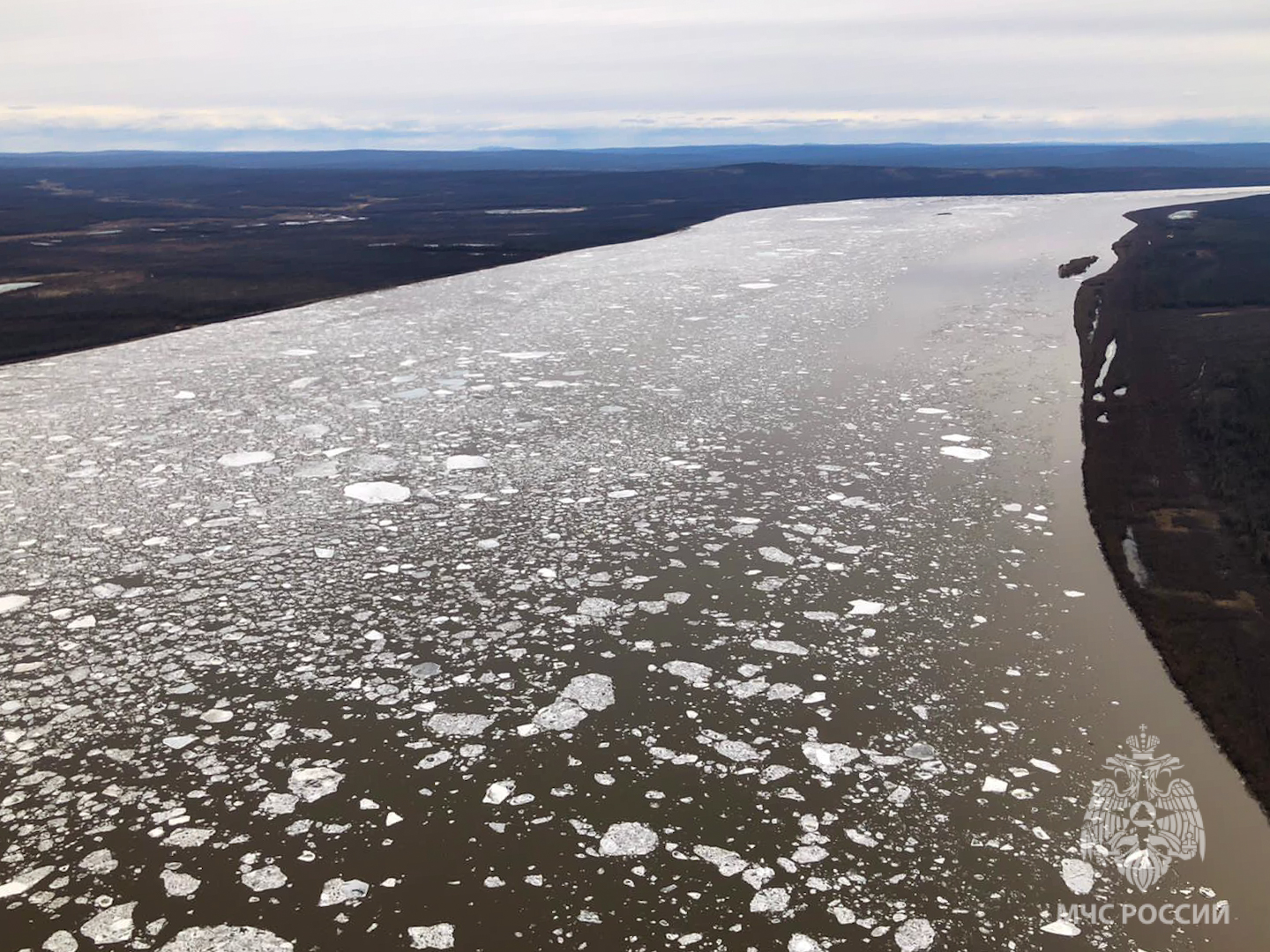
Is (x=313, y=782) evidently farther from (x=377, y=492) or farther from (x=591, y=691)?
(x=377, y=492)

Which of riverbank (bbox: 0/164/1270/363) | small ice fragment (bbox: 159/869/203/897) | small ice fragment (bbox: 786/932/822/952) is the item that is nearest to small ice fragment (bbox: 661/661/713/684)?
small ice fragment (bbox: 786/932/822/952)

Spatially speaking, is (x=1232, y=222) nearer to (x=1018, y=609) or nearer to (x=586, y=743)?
(x=1018, y=609)

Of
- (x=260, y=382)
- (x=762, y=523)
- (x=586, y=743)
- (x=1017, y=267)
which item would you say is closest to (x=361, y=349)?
(x=260, y=382)

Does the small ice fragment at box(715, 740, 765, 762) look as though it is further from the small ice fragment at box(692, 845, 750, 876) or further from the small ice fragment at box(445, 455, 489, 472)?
the small ice fragment at box(445, 455, 489, 472)

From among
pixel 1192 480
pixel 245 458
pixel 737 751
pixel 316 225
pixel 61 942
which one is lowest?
pixel 61 942

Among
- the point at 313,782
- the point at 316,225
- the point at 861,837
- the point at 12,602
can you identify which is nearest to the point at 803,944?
the point at 861,837

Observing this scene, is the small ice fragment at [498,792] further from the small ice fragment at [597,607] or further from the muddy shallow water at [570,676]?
the small ice fragment at [597,607]

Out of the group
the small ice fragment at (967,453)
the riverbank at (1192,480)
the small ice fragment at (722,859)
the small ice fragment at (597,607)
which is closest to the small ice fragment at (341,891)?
the small ice fragment at (722,859)
